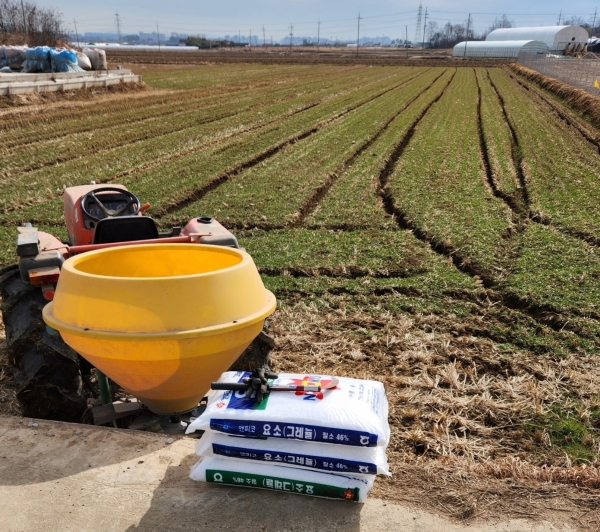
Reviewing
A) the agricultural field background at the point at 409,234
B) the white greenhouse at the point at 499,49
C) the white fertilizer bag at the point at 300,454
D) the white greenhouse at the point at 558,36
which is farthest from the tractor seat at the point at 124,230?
the white greenhouse at the point at 558,36

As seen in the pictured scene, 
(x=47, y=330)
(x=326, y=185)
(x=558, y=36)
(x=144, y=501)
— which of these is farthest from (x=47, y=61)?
(x=558, y=36)

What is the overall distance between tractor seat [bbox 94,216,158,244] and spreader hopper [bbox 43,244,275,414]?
98cm

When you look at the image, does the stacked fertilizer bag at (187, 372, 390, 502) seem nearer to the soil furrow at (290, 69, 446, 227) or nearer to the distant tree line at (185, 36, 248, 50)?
the soil furrow at (290, 69, 446, 227)

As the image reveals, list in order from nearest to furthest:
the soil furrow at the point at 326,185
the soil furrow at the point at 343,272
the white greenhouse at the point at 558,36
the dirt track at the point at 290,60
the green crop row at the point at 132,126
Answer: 1. the soil furrow at the point at 343,272
2. the soil furrow at the point at 326,185
3. the green crop row at the point at 132,126
4. the dirt track at the point at 290,60
5. the white greenhouse at the point at 558,36

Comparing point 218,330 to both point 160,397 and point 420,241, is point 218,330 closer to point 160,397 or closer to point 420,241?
point 160,397

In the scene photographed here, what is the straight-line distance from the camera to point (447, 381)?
468cm

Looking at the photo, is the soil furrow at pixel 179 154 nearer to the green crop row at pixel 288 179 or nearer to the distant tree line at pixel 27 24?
the green crop row at pixel 288 179

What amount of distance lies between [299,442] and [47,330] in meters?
1.94

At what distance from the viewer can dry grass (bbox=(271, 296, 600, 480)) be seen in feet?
12.3

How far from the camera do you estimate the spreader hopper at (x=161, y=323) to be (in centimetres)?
300

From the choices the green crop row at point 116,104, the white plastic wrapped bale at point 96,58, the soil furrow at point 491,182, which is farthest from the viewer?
the white plastic wrapped bale at point 96,58

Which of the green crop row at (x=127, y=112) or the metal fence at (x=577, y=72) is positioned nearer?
the green crop row at (x=127, y=112)

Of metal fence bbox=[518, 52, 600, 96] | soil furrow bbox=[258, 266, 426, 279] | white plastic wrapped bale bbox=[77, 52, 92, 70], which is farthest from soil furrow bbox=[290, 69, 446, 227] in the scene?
white plastic wrapped bale bbox=[77, 52, 92, 70]

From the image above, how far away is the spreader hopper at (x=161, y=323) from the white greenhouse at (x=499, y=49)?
7501 cm
